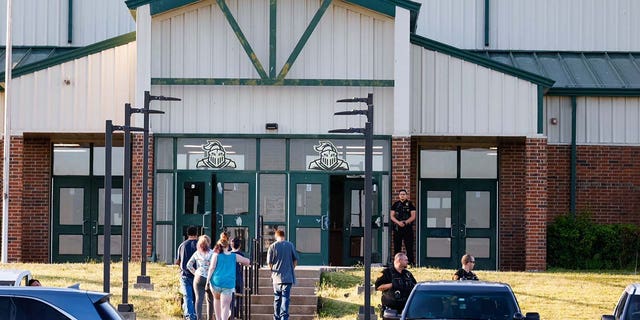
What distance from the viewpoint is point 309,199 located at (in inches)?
1303

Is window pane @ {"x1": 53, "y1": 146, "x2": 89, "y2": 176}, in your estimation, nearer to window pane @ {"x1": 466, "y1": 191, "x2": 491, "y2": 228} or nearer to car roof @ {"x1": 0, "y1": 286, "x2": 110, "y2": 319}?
window pane @ {"x1": 466, "y1": 191, "x2": 491, "y2": 228}

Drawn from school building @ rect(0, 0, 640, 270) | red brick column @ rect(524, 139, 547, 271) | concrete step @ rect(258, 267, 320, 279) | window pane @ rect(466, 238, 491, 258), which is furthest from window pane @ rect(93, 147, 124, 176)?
red brick column @ rect(524, 139, 547, 271)

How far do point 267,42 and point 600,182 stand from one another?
32.1 feet

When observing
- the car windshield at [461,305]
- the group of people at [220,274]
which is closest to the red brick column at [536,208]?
the group of people at [220,274]

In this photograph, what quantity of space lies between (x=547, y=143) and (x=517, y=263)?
324cm

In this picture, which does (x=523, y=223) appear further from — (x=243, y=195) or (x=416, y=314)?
(x=416, y=314)

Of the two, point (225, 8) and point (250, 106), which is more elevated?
point (225, 8)

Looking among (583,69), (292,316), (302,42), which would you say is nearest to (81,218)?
(302,42)

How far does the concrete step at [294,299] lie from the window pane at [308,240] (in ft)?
18.7

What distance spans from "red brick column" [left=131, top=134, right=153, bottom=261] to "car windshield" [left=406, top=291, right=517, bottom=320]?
14837 millimetres

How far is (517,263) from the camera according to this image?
3562cm

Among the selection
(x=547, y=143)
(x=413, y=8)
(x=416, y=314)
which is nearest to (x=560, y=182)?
(x=547, y=143)

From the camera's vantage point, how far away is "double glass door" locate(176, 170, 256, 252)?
3300 centimetres

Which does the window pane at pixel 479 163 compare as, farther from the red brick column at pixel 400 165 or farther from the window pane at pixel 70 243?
the window pane at pixel 70 243
